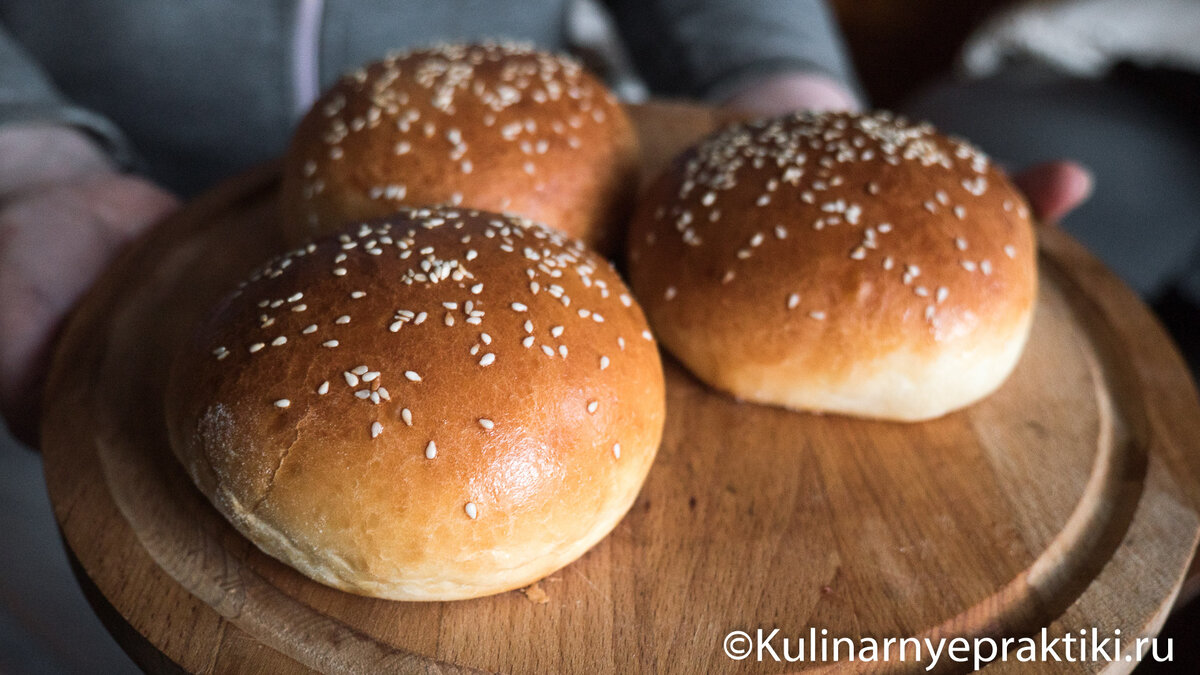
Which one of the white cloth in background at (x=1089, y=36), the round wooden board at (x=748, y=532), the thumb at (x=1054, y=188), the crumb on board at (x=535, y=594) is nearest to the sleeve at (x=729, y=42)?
the thumb at (x=1054, y=188)

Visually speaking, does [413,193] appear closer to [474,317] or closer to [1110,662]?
[474,317]

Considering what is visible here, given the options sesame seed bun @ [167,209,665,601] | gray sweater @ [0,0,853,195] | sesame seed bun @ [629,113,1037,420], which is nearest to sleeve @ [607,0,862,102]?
gray sweater @ [0,0,853,195]

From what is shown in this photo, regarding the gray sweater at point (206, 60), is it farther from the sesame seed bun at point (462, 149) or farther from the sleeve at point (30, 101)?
the sesame seed bun at point (462, 149)

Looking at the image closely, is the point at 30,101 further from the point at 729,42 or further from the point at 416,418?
the point at 729,42

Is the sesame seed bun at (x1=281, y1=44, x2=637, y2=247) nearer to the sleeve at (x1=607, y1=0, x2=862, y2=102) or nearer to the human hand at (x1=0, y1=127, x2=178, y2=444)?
the human hand at (x1=0, y1=127, x2=178, y2=444)

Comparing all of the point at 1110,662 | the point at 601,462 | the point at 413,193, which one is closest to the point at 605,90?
the point at 413,193

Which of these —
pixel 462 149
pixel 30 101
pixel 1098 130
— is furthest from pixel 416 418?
pixel 1098 130
